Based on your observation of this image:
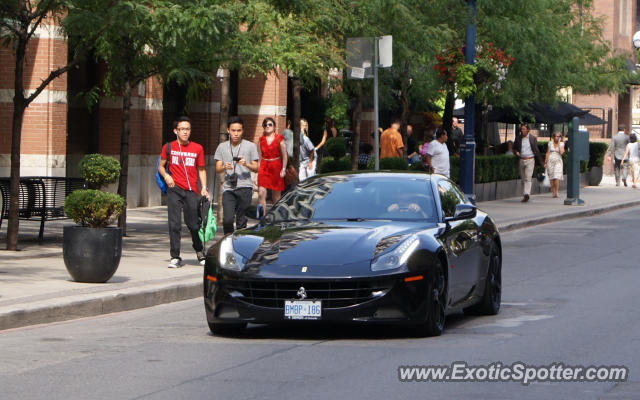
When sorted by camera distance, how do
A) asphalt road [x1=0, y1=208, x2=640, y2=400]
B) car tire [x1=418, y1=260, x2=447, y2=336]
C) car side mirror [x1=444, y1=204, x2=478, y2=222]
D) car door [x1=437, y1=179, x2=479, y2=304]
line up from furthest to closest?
car side mirror [x1=444, y1=204, x2=478, y2=222] < car door [x1=437, y1=179, x2=479, y2=304] < car tire [x1=418, y1=260, x2=447, y2=336] < asphalt road [x1=0, y1=208, x2=640, y2=400]

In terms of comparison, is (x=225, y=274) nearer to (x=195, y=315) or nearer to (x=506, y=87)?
(x=195, y=315)

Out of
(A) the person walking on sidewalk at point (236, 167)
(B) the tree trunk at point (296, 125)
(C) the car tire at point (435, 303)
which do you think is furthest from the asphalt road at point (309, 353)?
(B) the tree trunk at point (296, 125)

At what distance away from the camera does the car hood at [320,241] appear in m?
10.2

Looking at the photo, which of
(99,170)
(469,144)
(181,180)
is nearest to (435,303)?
(181,180)

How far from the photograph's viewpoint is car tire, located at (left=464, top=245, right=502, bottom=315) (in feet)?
39.7

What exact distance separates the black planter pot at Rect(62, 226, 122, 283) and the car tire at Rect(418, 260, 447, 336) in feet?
14.6

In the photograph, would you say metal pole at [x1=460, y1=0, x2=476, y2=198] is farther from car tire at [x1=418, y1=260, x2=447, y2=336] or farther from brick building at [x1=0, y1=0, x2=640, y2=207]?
car tire at [x1=418, y1=260, x2=447, y2=336]

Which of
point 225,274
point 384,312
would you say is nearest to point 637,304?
point 384,312

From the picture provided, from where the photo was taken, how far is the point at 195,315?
12.4 m

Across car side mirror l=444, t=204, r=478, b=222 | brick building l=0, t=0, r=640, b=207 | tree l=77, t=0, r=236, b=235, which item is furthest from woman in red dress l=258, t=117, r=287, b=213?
car side mirror l=444, t=204, r=478, b=222

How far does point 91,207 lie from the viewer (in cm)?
1386

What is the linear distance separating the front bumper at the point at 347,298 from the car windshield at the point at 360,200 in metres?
1.29

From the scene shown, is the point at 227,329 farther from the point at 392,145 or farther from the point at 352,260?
the point at 392,145

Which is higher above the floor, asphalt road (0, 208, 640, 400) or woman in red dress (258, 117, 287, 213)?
woman in red dress (258, 117, 287, 213)
